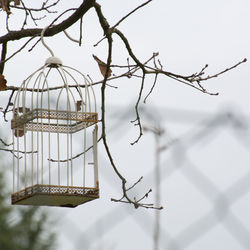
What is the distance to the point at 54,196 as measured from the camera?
491 cm

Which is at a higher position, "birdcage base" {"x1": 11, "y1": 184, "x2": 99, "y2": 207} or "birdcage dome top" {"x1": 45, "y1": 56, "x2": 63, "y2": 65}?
Answer: "birdcage dome top" {"x1": 45, "y1": 56, "x2": 63, "y2": 65}

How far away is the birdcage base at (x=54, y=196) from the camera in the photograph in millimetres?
4879

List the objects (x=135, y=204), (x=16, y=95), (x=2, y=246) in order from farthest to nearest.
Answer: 1. (x=2, y=246)
2. (x=16, y=95)
3. (x=135, y=204)

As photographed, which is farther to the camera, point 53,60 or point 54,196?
point 53,60

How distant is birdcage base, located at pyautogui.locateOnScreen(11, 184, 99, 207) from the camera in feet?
16.0

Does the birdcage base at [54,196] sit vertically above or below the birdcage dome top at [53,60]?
below

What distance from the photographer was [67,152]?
17.1 ft

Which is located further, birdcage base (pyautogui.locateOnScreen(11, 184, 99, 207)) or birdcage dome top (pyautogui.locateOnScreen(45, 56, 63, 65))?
birdcage dome top (pyautogui.locateOnScreen(45, 56, 63, 65))

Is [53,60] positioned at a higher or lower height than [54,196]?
higher

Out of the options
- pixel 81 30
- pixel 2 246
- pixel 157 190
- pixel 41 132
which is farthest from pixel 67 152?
pixel 2 246

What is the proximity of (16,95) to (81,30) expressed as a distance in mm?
557

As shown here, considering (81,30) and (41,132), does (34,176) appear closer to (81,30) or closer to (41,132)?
(41,132)

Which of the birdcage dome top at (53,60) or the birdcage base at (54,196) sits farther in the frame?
the birdcage dome top at (53,60)

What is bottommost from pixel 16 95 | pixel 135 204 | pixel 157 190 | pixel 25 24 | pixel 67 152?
pixel 157 190
